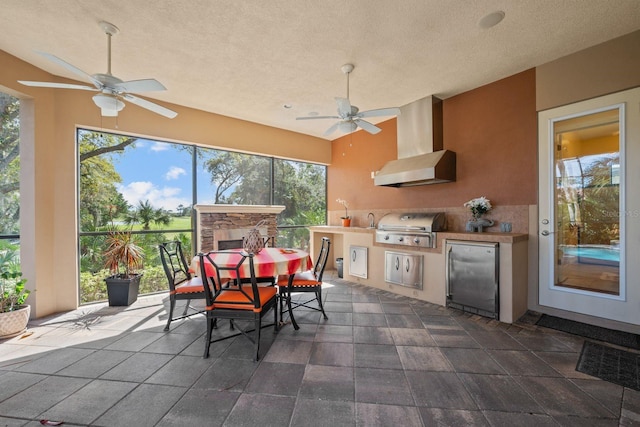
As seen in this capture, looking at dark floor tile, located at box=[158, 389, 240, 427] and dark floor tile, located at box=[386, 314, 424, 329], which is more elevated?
dark floor tile, located at box=[158, 389, 240, 427]

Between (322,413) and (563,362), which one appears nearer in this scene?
(322,413)

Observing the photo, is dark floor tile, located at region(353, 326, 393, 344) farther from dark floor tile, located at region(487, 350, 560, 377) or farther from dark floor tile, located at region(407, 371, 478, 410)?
dark floor tile, located at region(487, 350, 560, 377)

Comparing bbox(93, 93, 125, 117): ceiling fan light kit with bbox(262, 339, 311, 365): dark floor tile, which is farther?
bbox(93, 93, 125, 117): ceiling fan light kit

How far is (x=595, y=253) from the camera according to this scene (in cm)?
290

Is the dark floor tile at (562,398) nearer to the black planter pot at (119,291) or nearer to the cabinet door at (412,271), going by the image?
the cabinet door at (412,271)

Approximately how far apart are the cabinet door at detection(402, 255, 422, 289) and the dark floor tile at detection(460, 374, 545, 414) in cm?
185

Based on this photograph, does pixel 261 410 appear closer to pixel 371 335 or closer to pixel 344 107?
pixel 371 335

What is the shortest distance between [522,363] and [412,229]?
2.05 m

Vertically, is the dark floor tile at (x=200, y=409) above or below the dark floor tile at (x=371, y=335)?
above

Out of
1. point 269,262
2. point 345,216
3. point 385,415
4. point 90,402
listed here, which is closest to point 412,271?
point 345,216

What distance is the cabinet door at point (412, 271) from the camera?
3.80 metres

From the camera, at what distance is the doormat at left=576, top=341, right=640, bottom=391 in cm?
192

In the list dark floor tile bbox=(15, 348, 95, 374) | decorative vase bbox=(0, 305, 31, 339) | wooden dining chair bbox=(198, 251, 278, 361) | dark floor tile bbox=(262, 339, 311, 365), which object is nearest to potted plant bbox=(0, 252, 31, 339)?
decorative vase bbox=(0, 305, 31, 339)

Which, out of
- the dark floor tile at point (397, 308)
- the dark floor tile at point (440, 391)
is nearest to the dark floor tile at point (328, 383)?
the dark floor tile at point (440, 391)
